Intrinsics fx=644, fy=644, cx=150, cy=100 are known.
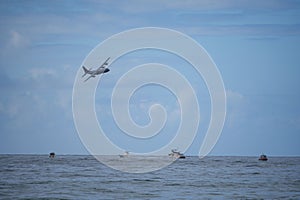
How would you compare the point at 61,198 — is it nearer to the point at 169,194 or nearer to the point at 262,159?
the point at 169,194

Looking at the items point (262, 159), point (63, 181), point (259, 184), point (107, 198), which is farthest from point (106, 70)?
point (262, 159)

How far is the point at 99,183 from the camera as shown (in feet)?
235

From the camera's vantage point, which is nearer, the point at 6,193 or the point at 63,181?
the point at 6,193

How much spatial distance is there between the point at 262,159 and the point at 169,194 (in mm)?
133595

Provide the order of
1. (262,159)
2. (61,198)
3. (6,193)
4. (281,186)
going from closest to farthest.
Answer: (61,198) → (6,193) → (281,186) → (262,159)

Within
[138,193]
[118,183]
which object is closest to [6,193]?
[138,193]

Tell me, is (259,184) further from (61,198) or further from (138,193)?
(61,198)

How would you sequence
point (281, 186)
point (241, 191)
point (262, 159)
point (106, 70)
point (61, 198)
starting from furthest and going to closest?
point (262, 159) < point (106, 70) < point (281, 186) < point (241, 191) < point (61, 198)

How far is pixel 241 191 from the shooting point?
207 feet

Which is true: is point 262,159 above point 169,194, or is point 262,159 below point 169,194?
above

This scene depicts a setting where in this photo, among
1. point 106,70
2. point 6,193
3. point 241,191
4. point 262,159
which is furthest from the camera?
point 262,159

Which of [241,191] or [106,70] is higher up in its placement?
[106,70]

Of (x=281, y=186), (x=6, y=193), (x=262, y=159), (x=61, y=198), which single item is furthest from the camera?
(x=262, y=159)

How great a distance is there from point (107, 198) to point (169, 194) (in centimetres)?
701
